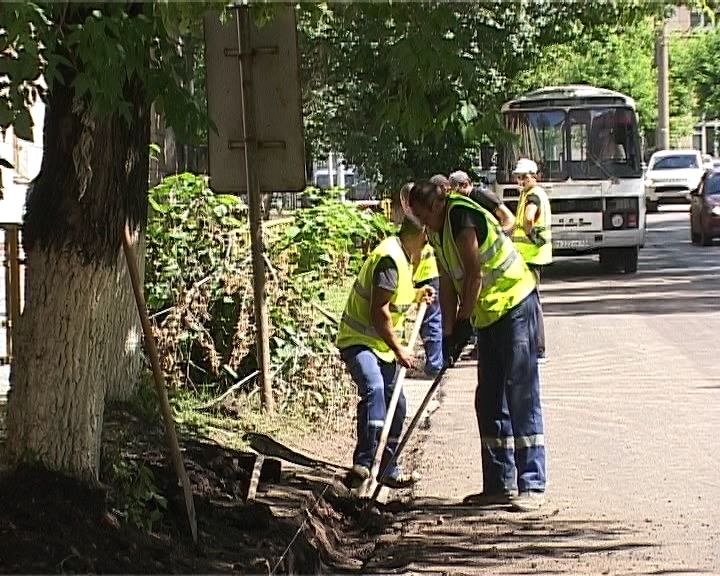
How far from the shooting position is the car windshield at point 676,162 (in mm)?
46719

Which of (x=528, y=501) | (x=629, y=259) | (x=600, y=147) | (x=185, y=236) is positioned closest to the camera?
(x=528, y=501)

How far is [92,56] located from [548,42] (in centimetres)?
1689

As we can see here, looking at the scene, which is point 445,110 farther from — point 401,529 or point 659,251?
point 659,251

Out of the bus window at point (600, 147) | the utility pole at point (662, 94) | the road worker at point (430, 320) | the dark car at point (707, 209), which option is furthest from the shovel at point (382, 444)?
the utility pole at point (662, 94)

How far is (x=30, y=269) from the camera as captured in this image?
5957mm

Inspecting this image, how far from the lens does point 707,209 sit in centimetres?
3022

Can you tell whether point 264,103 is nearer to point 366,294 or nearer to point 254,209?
point 254,209

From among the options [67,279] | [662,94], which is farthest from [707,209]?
[67,279]

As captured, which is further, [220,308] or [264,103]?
[220,308]

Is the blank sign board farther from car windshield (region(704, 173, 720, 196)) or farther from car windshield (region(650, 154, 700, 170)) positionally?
car windshield (region(650, 154, 700, 170))

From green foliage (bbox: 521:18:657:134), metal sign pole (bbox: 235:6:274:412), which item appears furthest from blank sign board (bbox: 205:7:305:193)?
green foliage (bbox: 521:18:657:134)

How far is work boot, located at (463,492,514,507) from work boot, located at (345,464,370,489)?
2.20 ft

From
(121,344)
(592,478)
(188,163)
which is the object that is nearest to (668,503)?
(592,478)

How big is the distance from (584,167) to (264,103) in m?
14.1
